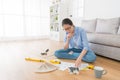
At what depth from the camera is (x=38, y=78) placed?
165 cm

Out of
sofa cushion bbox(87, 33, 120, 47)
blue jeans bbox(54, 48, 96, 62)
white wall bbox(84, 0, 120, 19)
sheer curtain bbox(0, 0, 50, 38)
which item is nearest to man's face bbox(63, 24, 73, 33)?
blue jeans bbox(54, 48, 96, 62)

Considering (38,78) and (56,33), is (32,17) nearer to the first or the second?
(56,33)

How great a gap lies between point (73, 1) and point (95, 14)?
1584 mm

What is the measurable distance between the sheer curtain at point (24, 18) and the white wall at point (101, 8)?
95.7 inches

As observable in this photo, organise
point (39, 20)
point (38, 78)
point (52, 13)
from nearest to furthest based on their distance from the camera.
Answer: point (38, 78), point (52, 13), point (39, 20)

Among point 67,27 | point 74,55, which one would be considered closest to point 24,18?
point 74,55

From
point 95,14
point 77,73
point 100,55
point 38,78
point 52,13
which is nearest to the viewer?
point 38,78

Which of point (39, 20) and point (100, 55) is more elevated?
point (39, 20)

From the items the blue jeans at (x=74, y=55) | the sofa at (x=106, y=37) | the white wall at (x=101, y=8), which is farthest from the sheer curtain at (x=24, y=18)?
the blue jeans at (x=74, y=55)

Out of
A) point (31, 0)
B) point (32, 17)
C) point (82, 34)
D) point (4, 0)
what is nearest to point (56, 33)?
point (32, 17)

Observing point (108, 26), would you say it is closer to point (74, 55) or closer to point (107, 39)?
point (107, 39)

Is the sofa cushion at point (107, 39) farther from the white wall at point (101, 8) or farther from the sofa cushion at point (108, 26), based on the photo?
the white wall at point (101, 8)

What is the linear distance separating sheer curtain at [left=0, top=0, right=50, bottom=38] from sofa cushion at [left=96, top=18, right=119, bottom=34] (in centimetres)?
350

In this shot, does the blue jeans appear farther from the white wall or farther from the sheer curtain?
the sheer curtain
